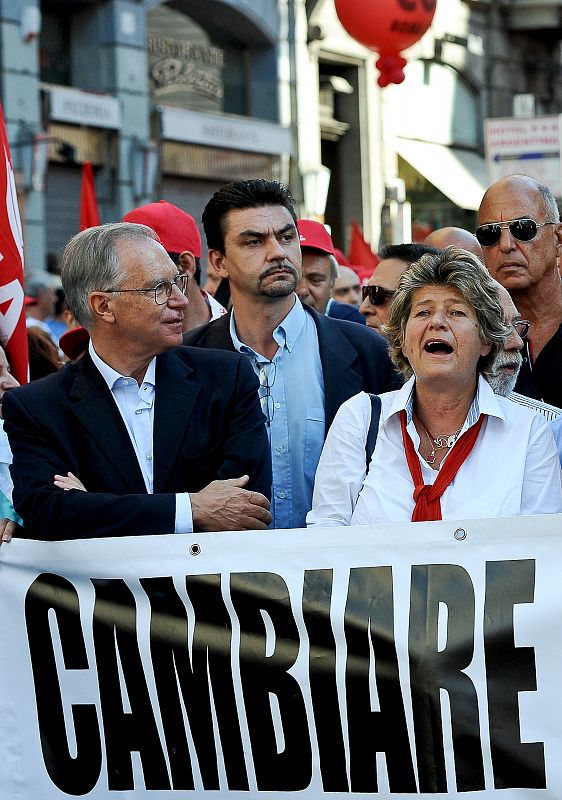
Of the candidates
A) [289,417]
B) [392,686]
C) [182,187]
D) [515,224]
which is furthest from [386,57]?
[182,187]

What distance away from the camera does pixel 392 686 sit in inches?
153

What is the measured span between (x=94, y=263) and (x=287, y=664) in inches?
53.3

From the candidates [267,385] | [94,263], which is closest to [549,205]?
[267,385]

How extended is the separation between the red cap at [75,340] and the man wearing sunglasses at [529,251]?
144 centimetres

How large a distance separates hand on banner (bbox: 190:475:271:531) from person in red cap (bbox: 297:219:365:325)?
358 centimetres

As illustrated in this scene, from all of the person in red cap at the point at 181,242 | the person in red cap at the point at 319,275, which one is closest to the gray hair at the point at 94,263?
the person in red cap at the point at 181,242

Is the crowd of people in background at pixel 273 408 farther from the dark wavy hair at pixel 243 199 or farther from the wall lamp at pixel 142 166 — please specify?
the wall lamp at pixel 142 166

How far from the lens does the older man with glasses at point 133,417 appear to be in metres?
4.29

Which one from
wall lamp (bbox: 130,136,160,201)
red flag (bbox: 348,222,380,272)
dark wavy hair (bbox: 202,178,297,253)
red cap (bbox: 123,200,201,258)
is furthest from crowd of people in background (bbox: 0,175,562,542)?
wall lamp (bbox: 130,136,160,201)

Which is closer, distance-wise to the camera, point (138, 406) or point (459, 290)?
point (459, 290)

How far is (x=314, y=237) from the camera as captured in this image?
8.03 m

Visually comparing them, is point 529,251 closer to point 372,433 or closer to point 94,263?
point 372,433

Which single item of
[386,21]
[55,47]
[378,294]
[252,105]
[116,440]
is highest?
[55,47]

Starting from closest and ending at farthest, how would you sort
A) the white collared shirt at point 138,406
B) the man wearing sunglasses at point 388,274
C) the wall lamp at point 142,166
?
1. the white collared shirt at point 138,406
2. the man wearing sunglasses at point 388,274
3. the wall lamp at point 142,166
